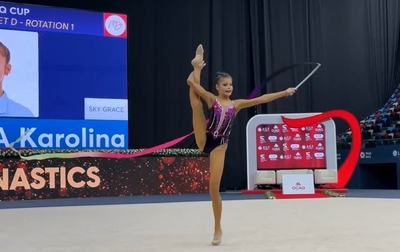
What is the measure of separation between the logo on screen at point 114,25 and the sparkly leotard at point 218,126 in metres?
7.27

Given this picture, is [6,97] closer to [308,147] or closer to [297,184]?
[297,184]

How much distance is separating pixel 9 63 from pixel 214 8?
517 cm

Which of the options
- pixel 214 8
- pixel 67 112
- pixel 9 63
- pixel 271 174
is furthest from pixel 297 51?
pixel 9 63

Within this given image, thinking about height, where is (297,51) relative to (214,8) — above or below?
below

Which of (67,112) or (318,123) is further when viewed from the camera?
(318,123)

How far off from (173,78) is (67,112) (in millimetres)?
3020

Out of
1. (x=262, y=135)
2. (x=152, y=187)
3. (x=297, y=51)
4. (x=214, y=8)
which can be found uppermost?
(x=214, y=8)

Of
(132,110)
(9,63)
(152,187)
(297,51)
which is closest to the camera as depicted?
(9,63)

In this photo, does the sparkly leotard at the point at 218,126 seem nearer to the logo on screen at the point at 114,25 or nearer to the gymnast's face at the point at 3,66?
the gymnast's face at the point at 3,66

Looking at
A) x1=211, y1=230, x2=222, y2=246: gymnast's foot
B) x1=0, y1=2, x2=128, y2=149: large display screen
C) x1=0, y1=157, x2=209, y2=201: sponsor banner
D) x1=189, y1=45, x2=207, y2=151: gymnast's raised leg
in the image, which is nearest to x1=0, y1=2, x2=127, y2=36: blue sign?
x1=0, y1=2, x2=128, y2=149: large display screen

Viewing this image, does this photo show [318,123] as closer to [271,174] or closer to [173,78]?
[271,174]

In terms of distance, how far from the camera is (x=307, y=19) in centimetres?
1417

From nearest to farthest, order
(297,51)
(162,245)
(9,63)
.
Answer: (162,245), (9,63), (297,51)

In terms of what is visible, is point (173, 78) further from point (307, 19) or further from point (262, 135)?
point (307, 19)
